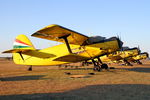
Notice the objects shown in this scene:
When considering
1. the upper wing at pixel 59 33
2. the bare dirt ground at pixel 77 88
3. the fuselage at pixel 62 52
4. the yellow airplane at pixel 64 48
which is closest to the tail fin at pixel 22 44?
the yellow airplane at pixel 64 48

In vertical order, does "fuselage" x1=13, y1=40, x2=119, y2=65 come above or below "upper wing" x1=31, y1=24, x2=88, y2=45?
below

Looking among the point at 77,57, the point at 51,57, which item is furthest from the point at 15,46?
the point at 77,57

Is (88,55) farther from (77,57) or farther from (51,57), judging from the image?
(51,57)

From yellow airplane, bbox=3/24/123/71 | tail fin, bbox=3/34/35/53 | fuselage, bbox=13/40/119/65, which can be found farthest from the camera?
tail fin, bbox=3/34/35/53

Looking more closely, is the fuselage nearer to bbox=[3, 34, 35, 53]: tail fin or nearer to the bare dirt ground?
bbox=[3, 34, 35, 53]: tail fin

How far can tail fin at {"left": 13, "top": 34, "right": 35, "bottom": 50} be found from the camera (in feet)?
64.3

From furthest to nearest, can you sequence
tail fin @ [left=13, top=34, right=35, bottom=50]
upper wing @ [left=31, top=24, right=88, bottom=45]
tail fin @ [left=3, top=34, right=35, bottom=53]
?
tail fin @ [left=13, top=34, right=35, bottom=50], tail fin @ [left=3, top=34, right=35, bottom=53], upper wing @ [left=31, top=24, right=88, bottom=45]

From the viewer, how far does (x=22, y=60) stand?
21.6m

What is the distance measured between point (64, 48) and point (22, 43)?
5190 mm

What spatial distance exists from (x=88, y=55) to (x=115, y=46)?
2944mm

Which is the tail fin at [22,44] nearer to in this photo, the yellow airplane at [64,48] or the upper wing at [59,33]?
the yellow airplane at [64,48]

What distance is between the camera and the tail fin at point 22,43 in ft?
64.3

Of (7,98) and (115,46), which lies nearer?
(7,98)

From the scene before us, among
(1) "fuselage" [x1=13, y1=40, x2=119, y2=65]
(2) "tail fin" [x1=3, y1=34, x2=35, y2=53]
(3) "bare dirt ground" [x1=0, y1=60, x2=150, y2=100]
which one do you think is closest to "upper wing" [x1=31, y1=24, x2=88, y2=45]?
(1) "fuselage" [x1=13, y1=40, x2=119, y2=65]
